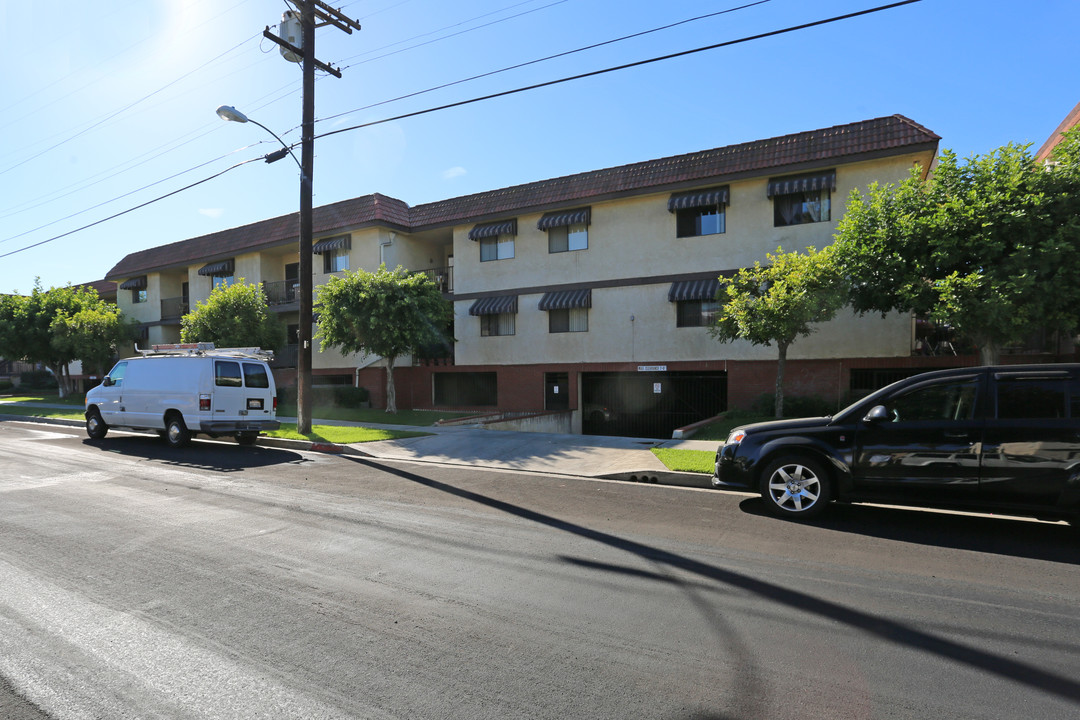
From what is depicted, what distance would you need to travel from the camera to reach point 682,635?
389cm

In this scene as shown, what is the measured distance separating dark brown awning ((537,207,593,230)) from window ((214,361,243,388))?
11879mm

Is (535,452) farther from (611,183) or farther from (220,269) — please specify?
(220,269)

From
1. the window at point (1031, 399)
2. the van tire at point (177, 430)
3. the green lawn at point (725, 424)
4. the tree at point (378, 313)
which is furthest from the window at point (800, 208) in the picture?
the van tire at point (177, 430)

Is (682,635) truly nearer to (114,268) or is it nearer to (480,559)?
(480,559)

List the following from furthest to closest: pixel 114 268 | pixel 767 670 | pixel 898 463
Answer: pixel 114 268 → pixel 898 463 → pixel 767 670

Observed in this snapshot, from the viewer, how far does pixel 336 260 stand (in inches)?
1055

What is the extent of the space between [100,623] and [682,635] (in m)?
3.87

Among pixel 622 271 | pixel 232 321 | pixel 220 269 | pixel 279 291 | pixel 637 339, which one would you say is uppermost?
pixel 220 269

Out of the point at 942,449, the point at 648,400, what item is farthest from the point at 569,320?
the point at 942,449

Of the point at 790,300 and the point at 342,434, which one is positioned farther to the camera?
the point at 342,434

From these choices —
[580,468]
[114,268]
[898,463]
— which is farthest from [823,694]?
[114,268]

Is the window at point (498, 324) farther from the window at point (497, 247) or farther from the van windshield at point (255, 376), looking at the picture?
the van windshield at point (255, 376)

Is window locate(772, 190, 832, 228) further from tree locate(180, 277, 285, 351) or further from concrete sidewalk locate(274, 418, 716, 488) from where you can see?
tree locate(180, 277, 285, 351)

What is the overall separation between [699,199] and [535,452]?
10803mm
